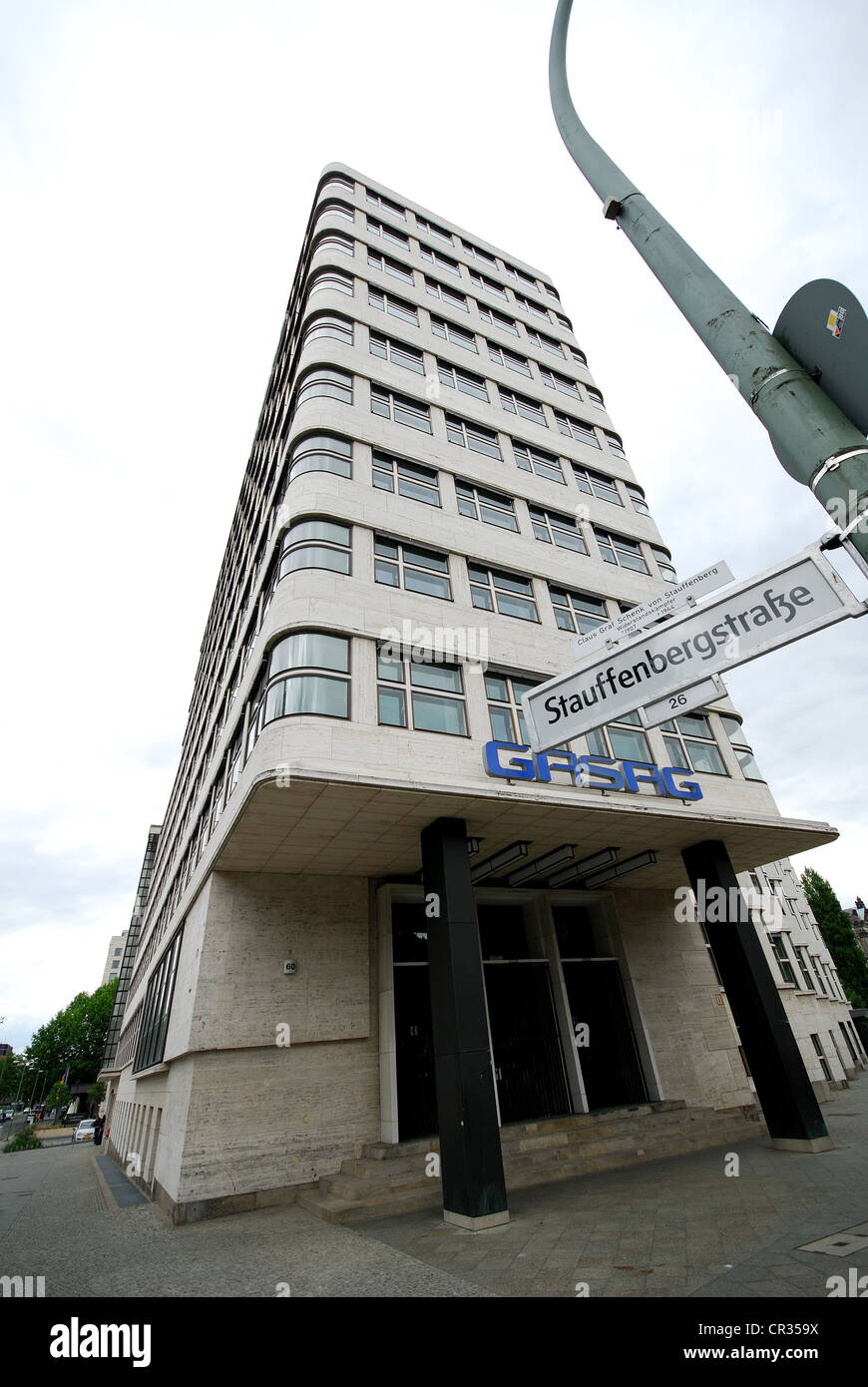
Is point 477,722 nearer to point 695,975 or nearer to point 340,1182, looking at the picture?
point 340,1182

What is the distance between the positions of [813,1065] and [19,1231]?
25719 mm

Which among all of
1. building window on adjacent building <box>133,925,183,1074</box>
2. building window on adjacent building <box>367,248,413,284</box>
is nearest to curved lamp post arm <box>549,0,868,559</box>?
building window on adjacent building <box>133,925,183,1074</box>

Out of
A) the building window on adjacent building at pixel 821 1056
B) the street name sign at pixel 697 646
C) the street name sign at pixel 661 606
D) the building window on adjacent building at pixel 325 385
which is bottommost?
the building window on adjacent building at pixel 821 1056

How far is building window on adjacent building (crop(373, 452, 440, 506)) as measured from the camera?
52.6 ft

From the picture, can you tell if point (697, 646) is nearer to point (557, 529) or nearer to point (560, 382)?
point (557, 529)

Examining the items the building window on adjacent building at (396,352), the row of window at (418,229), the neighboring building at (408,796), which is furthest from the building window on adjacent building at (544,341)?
the building window on adjacent building at (396,352)

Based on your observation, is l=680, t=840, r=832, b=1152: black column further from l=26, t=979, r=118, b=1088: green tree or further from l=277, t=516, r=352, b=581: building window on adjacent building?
l=26, t=979, r=118, b=1088: green tree

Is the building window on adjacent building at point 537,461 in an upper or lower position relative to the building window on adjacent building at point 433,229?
lower

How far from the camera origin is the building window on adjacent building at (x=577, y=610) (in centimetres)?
1688

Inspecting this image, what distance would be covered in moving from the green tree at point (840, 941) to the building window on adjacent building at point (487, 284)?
48009 millimetres

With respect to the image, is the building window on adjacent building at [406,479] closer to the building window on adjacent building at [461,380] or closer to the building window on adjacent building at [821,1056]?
the building window on adjacent building at [461,380]

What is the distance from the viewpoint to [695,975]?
17.5 meters

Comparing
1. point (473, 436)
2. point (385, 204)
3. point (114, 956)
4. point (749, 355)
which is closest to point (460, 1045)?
point (749, 355)
